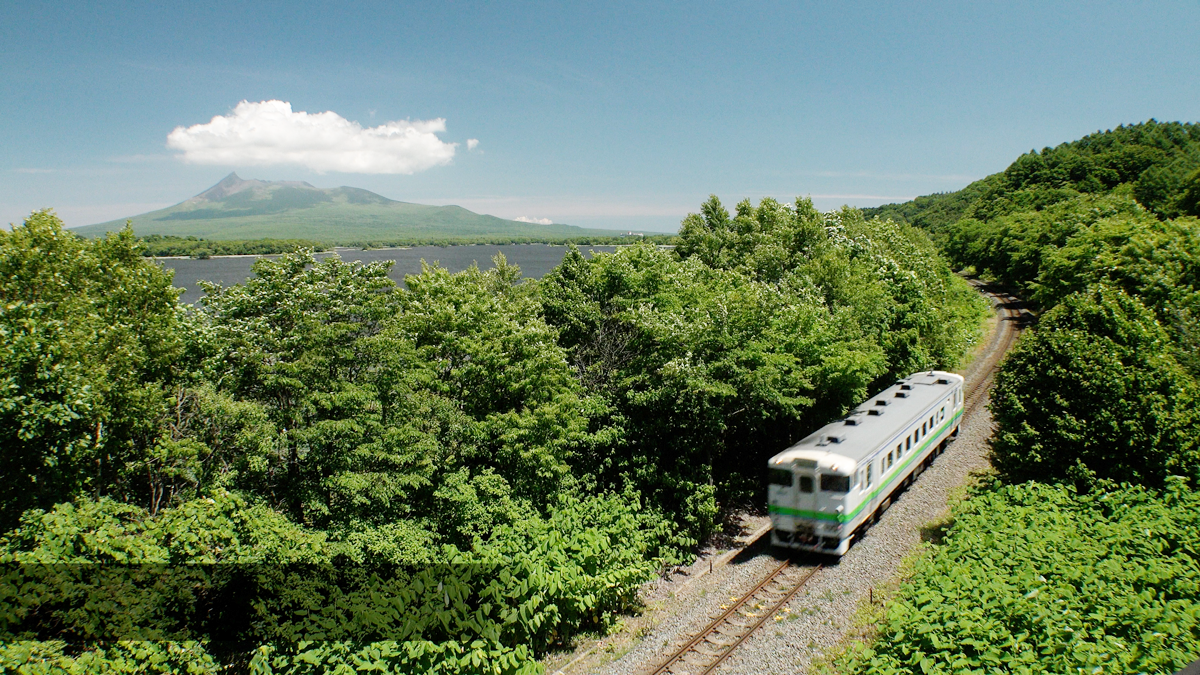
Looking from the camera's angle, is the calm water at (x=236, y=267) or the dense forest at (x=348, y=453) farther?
the calm water at (x=236, y=267)

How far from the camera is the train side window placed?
16066 mm

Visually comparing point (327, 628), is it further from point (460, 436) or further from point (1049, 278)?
point (1049, 278)

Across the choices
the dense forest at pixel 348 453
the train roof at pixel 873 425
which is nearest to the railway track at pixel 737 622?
the dense forest at pixel 348 453

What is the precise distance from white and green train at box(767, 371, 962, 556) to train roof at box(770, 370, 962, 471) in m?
0.03

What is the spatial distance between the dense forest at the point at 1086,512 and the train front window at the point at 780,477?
3584 mm

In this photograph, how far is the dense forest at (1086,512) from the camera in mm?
8094

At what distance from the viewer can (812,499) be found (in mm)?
15758

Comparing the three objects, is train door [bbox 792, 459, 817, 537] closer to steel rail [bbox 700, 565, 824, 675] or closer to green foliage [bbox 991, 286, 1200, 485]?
steel rail [bbox 700, 565, 824, 675]

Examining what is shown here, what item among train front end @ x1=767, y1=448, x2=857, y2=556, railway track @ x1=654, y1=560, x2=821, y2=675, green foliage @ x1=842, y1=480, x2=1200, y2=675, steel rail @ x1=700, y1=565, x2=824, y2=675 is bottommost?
railway track @ x1=654, y1=560, x2=821, y2=675

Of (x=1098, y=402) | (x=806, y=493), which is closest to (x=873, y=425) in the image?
(x=806, y=493)

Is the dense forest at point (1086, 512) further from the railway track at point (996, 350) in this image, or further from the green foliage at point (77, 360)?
Answer: the green foliage at point (77, 360)

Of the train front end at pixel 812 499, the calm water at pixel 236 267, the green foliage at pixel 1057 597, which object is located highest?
the calm water at pixel 236 267

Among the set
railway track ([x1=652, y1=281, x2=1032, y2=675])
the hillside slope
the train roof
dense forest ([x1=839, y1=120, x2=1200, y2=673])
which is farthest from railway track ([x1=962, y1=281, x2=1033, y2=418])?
the hillside slope

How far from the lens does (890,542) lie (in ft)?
54.7
